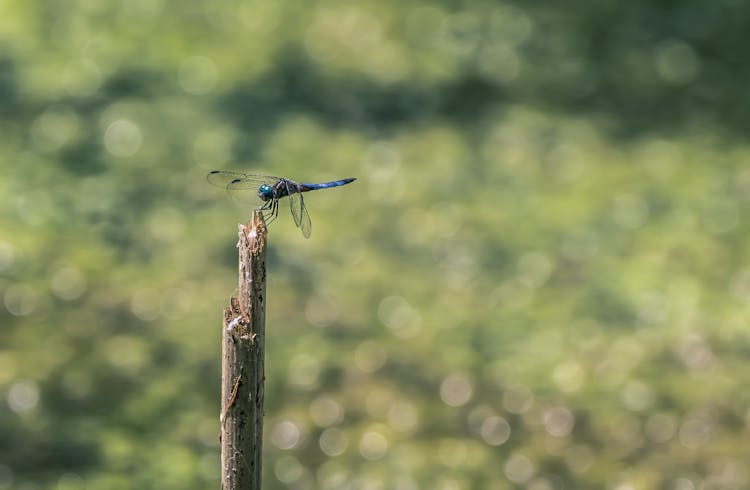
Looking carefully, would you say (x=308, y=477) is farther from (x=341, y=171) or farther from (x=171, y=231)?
(x=341, y=171)

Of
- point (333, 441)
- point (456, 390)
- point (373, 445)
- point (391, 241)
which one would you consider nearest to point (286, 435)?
point (333, 441)

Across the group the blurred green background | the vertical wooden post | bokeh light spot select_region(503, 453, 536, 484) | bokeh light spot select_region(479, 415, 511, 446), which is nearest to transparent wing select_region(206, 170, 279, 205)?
the blurred green background

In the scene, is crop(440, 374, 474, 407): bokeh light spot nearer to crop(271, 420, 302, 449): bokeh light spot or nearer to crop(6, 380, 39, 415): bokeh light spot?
crop(271, 420, 302, 449): bokeh light spot

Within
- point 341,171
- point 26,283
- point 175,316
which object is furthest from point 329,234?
point 26,283

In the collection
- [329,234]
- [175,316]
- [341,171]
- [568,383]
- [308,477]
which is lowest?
[308,477]

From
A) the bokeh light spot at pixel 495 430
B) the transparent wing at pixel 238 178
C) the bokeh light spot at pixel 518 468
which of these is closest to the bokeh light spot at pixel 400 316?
the bokeh light spot at pixel 495 430

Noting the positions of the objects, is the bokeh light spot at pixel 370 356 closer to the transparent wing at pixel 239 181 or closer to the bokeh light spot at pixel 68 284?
the transparent wing at pixel 239 181
